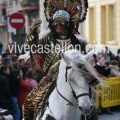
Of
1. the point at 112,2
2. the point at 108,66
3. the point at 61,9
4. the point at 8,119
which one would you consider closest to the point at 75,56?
the point at 61,9

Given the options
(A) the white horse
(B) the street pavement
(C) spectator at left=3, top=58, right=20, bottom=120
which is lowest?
(B) the street pavement

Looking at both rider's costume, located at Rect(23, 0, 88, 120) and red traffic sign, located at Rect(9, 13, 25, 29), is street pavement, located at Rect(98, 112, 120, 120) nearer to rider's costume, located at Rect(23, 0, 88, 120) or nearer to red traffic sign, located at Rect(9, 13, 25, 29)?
red traffic sign, located at Rect(9, 13, 25, 29)

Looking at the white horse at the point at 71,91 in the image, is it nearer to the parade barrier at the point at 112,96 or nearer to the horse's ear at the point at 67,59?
the horse's ear at the point at 67,59

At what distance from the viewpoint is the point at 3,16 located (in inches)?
Answer: 2761

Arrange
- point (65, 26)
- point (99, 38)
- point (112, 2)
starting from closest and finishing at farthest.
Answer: point (65, 26), point (112, 2), point (99, 38)

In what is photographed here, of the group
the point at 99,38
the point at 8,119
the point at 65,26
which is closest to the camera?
the point at 65,26

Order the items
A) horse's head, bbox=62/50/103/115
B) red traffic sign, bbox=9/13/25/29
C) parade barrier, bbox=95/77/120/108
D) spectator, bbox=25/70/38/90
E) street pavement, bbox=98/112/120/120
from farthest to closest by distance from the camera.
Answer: red traffic sign, bbox=9/13/25/29 < parade barrier, bbox=95/77/120/108 < street pavement, bbox=98/112/120/120 < spectator, bbox=25/70/38/90 < horse's head, bbox=62/50/103/115

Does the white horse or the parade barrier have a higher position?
the white horse

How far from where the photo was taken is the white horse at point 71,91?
17.9 feet

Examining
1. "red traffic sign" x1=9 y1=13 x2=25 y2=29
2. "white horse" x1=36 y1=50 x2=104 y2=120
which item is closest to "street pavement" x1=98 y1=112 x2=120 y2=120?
"red traffic sign" x1=9 y1=13 x2=25 y2=29

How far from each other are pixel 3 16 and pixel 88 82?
65.4 meters

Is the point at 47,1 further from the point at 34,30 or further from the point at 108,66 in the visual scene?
the point at 108,66

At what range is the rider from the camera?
688 centimetres

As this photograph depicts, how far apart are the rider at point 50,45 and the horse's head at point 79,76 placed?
3.73 ft
